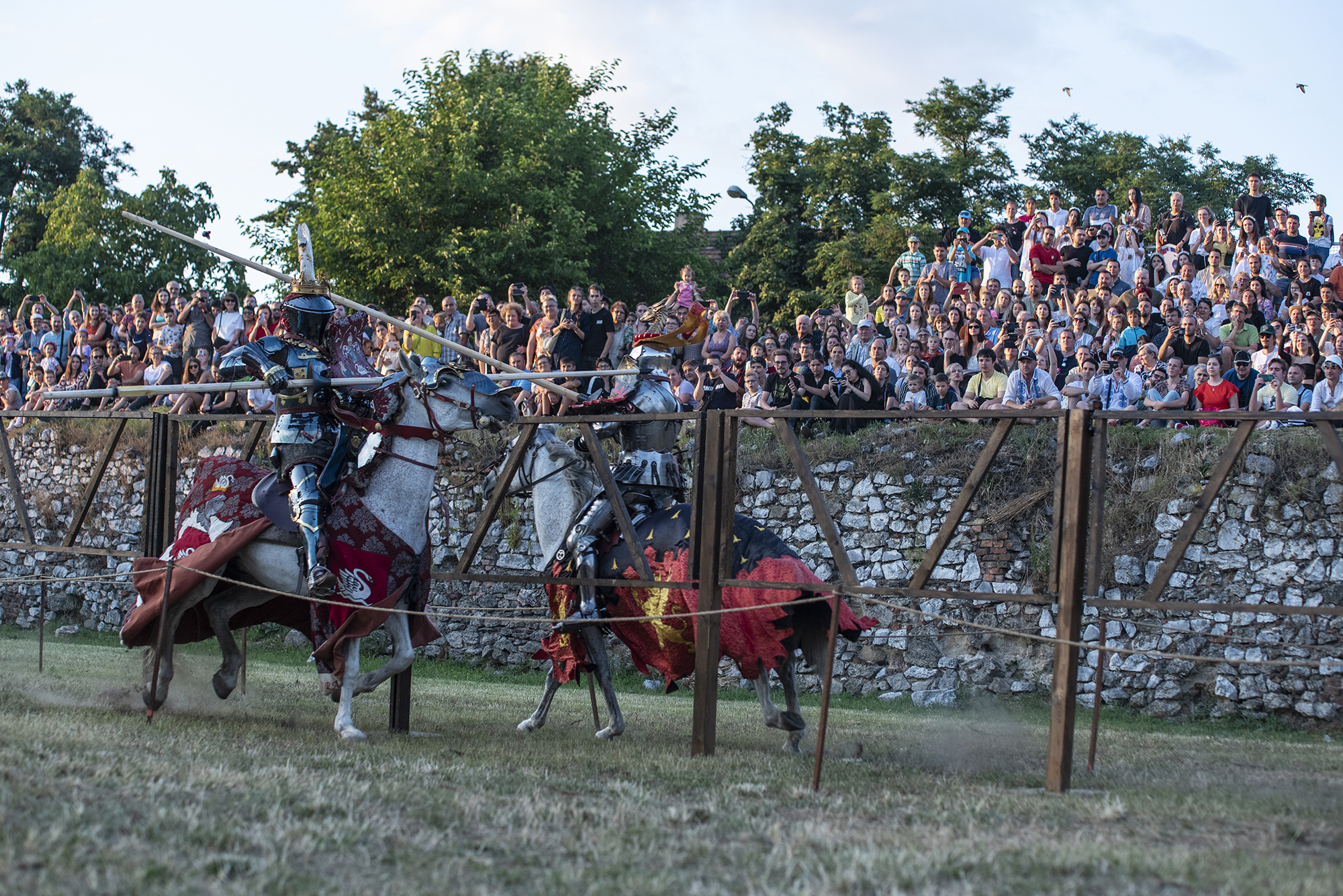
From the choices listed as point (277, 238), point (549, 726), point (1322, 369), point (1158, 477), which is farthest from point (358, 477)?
point (277, 238)

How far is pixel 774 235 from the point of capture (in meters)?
29.0

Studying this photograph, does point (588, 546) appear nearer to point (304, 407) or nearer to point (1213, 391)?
point (304, 407)

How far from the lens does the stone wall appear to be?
467 inches

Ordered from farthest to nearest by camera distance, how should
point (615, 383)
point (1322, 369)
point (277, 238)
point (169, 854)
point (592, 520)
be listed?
1. point (277, 238)
2. point (1322, 369)
3. point (615, 383)
4. point (592, 520)
5. point (169, 854)

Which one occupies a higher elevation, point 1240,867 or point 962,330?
point 962,330

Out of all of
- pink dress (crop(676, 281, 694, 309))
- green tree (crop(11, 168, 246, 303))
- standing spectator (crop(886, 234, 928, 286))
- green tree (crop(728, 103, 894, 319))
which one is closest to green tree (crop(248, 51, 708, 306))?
green tree (crop(728, 103, 894, 319))

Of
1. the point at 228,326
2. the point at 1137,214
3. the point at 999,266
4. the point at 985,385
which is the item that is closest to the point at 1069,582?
the point at 985,385

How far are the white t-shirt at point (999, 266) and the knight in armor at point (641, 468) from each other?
7726 millimetres

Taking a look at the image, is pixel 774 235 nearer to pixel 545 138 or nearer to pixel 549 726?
pixel 545 138

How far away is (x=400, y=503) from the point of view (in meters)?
8.91

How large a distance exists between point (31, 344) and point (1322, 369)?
60.9 ft

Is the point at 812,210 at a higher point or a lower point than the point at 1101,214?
higher

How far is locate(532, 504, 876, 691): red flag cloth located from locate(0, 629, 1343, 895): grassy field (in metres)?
0.63

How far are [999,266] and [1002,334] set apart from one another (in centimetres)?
283
